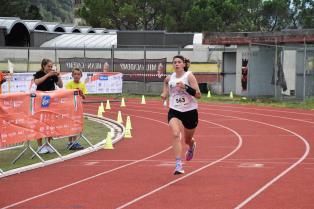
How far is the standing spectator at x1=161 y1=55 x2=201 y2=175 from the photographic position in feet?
32.3

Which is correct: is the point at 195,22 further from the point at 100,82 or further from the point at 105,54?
the point at 100,82

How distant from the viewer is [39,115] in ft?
40.0

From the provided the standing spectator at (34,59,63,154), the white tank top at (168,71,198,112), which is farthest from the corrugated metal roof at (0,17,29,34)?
the white tank top at (168,71,198,112)

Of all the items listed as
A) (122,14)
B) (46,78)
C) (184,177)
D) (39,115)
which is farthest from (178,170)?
(122,14)

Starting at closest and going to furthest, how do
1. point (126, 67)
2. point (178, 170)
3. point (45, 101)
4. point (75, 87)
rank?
point (178, 170) < point (45, 101) < point (75, 87) < point (126, 67)

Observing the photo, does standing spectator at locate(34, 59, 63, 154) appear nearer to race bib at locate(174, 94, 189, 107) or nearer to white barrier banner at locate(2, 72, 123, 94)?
race bib at locate(174, 94, 189, 107)

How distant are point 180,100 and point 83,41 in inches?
1854

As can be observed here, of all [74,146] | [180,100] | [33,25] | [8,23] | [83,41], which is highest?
[33,25]

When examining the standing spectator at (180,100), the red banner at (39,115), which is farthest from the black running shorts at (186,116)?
the red banner at (39,115)

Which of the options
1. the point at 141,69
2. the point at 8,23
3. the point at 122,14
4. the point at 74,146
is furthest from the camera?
the point at 122,14

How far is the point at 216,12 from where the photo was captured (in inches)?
3059

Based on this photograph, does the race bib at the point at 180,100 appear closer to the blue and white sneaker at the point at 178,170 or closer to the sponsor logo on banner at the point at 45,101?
the blue and white sneaker at the point at 178,170

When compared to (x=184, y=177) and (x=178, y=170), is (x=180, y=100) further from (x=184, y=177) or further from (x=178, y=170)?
(x=184, y=177)

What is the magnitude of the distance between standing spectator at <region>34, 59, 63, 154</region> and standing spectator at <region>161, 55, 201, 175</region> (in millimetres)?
3483
